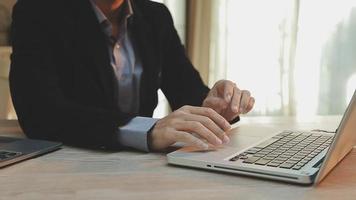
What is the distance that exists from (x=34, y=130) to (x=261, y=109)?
224 centimetres

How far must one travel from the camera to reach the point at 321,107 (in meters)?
3.22

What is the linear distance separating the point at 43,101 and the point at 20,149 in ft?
0.59

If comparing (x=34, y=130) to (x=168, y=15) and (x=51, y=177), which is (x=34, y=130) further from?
(x=168, y=15)

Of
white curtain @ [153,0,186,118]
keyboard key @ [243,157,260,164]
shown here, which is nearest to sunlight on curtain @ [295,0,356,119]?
white curtain @ [153,0,186,118]

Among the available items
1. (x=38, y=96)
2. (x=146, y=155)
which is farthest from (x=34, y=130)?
(x=146, y=155)

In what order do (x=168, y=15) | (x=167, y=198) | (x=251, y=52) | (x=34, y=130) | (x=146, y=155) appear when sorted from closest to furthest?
(x=167, y=198) → (x=146, y=155) → (x=34, y=130) → (x=168, y=15) → (x=251, y=52)

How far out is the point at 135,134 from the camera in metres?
0.92

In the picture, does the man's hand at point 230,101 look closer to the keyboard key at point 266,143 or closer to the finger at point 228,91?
the finger at point 228,91

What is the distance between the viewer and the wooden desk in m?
0.66

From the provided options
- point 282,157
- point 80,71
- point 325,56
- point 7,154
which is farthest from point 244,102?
Answer: point 325,56

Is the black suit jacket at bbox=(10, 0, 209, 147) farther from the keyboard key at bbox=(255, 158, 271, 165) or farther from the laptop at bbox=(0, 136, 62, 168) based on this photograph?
the keyboard key at bbox=(255, 158, 271, 165)

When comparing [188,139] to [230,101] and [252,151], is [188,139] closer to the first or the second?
[252,151]

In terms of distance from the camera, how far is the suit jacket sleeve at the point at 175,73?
1521mm

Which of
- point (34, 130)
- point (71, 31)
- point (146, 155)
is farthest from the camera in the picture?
point (71, 31)
